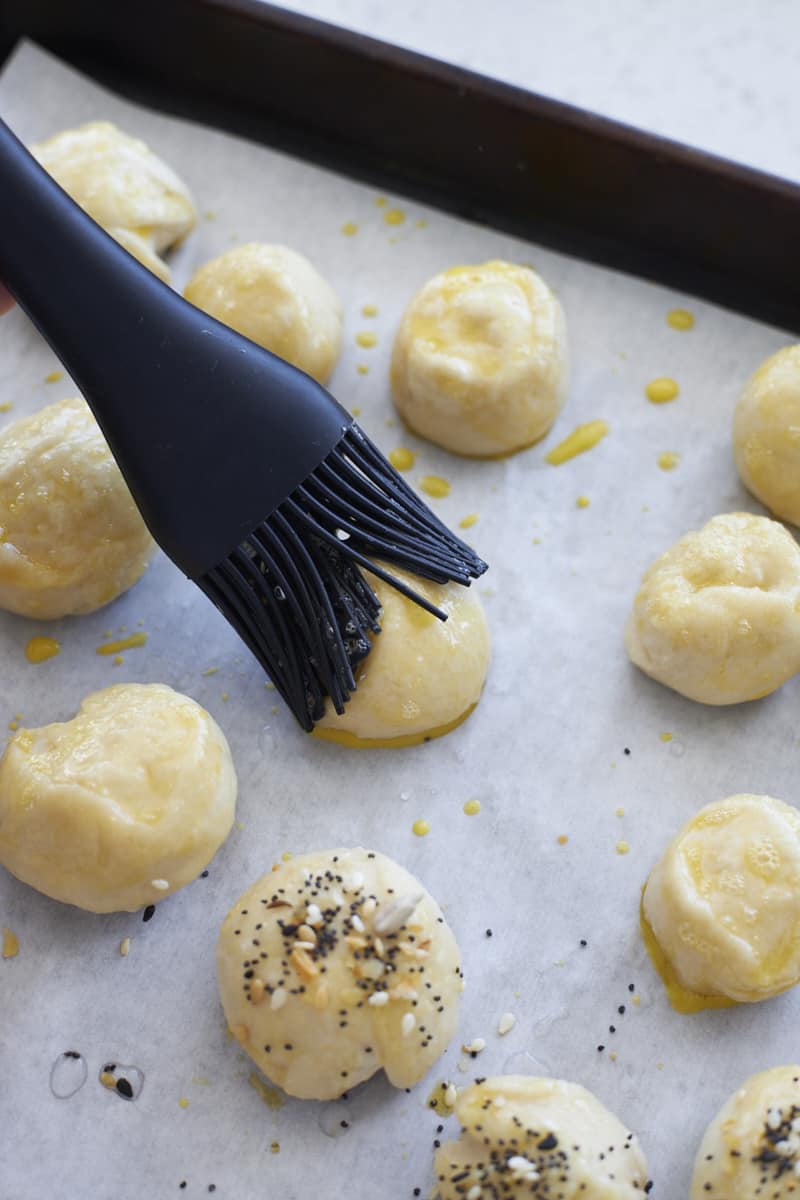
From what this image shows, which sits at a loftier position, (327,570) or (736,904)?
(327,570)

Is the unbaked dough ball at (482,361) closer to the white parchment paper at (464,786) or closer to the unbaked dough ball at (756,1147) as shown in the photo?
the white parchment paper at (464,786)

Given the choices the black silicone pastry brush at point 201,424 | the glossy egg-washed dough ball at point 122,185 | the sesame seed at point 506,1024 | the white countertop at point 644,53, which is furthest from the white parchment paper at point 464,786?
the white countertop at point 644,53

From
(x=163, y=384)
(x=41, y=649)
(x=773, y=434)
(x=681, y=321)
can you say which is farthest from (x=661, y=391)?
(x=41, y=649)

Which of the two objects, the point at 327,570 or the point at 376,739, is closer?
the point at 327,570

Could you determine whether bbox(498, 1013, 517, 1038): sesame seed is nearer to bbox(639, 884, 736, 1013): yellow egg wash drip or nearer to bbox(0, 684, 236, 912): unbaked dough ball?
bbox(639, 884, 736, 1013): yellow egg wash drip

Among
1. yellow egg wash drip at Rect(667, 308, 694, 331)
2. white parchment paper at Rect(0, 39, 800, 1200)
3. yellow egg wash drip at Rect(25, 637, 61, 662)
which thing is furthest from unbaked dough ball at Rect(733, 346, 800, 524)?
yellow egg wash drip at Rect(25, 637, 61, 662)

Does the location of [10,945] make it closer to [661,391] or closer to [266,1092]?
[266,1092]

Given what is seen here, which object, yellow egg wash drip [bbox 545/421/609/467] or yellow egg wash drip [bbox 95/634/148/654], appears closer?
yellow egg wash drip [bbox 95/634/148/654]

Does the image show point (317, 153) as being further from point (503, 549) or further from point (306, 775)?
point (306, 775)
